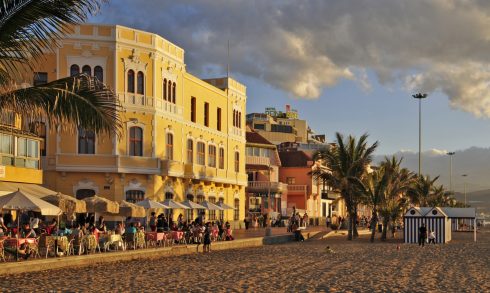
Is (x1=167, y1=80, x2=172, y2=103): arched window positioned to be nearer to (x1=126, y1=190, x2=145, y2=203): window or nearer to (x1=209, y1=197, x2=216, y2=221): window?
(x1=126, y1=190, x2=145, y2=203): window

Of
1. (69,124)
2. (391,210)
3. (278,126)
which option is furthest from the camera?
(278,126)

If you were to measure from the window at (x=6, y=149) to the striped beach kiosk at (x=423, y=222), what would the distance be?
2343cm

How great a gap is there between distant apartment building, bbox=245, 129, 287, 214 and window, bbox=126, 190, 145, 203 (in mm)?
24773

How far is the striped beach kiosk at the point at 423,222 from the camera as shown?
42.0m

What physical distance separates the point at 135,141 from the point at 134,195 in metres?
3.00

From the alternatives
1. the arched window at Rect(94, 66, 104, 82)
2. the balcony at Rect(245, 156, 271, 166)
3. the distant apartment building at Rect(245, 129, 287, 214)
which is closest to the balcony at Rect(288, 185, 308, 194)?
the distant apartment building at Rect(245, 129, 287, 214)

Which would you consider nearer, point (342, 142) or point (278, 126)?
point (342, 142)

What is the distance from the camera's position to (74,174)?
1471 inches

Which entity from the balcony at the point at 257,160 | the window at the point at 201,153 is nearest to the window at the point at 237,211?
the window at the point at 201,153

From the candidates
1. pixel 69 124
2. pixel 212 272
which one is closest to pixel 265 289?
pixel 212 272

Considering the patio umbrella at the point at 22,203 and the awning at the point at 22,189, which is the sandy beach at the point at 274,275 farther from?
the awning at the point at 22,189

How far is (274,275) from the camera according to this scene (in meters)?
20.3

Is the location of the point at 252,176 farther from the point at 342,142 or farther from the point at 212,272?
the point at 212,272

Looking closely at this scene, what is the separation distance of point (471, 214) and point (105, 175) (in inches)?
1451
